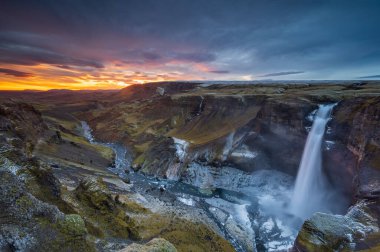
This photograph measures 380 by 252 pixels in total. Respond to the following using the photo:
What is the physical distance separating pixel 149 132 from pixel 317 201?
7895 cm

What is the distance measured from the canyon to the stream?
0.87 ft

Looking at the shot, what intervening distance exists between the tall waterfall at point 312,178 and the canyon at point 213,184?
0.87ft

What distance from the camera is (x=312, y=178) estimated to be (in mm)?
59812

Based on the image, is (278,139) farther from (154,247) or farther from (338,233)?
(154,247)

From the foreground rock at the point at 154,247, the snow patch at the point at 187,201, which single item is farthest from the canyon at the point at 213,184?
the snow patch at the point at 187,201

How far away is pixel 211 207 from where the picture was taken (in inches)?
2170

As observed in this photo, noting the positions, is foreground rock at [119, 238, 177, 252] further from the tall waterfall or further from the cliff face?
the tall waterfall

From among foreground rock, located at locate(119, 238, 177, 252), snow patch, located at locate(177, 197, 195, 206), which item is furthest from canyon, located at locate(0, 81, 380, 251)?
snow patch, located at locate(177, 197, 195, 206)

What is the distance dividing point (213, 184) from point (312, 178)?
2365 centimetres

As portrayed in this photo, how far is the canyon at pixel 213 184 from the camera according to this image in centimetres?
2088

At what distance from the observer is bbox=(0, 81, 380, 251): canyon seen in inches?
822

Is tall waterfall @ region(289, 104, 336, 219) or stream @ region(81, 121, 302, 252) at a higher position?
tall waterfall @ region(289, 104, 336, 219)

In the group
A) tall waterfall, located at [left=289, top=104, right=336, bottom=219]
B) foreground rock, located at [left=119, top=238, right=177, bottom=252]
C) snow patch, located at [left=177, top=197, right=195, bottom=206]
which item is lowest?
snow patch, located at [left=177, top=197, right=195, bottom=206]

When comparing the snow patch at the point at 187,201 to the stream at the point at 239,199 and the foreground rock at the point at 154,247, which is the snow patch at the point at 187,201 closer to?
the stream at the point at 239,199
